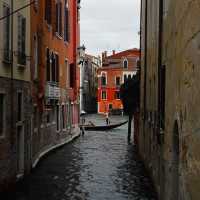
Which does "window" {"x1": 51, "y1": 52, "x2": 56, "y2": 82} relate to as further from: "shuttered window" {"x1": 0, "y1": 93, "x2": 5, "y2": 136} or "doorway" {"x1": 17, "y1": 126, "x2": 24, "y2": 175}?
"shuttered window" {"x1": 0, "y1": 93, "x2": 5, "y2": 136}

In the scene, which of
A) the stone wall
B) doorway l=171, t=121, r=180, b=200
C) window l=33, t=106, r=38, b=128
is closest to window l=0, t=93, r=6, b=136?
the stone wall

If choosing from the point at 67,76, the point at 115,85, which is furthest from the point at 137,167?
the point at 115,85

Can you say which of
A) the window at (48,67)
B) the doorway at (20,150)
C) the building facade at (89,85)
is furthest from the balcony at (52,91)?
the building facade at (89,85)

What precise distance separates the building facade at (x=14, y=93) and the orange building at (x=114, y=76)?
6253 cm

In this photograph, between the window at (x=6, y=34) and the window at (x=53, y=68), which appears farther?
the window at (x=53, y=68)

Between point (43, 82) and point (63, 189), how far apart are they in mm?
7093

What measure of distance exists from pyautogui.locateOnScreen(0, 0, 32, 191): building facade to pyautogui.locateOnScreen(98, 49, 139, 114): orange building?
205 ft

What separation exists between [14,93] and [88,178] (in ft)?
15.5

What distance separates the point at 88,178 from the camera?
61.3 feet

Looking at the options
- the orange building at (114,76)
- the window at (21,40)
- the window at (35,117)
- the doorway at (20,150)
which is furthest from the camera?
the orange building at (114,76)

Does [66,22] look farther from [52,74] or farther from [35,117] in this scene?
[35,117]

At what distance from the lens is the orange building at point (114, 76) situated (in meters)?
80.7

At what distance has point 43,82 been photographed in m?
22.3

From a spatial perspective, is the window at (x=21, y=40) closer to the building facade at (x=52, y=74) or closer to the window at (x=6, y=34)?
the window at (x=6, y=34)
